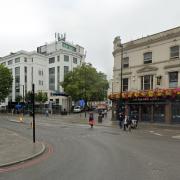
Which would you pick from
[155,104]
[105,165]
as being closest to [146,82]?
[155,104]

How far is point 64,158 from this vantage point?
1261 cm

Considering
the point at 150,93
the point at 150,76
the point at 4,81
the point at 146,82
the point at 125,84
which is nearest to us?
the point at 150,93

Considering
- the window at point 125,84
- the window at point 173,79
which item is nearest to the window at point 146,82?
the window at point 173,79

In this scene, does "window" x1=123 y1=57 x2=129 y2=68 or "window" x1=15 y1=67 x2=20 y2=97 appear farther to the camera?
"window" x1=15 y1=67 x2=20 y2=97

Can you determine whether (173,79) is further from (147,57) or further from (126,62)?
(126,62)

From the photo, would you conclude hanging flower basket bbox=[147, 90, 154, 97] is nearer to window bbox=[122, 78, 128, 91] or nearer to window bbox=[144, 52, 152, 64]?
window bbox=[144, 52, 152, 64]

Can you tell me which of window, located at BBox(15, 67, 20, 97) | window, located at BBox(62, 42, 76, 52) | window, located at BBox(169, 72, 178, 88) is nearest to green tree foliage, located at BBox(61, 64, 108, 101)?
window, located at BBox(62, 42, 76, 52)

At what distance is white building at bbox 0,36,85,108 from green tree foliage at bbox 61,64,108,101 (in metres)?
15.7

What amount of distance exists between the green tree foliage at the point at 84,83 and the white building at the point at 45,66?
51.5ft

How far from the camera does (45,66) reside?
8844 cm

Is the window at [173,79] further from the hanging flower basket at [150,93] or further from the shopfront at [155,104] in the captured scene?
the hanging flower basket at [150,93]

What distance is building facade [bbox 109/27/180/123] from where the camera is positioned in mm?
31688

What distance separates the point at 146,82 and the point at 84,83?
2929cm

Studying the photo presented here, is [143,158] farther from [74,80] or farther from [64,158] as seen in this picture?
[74,80]
